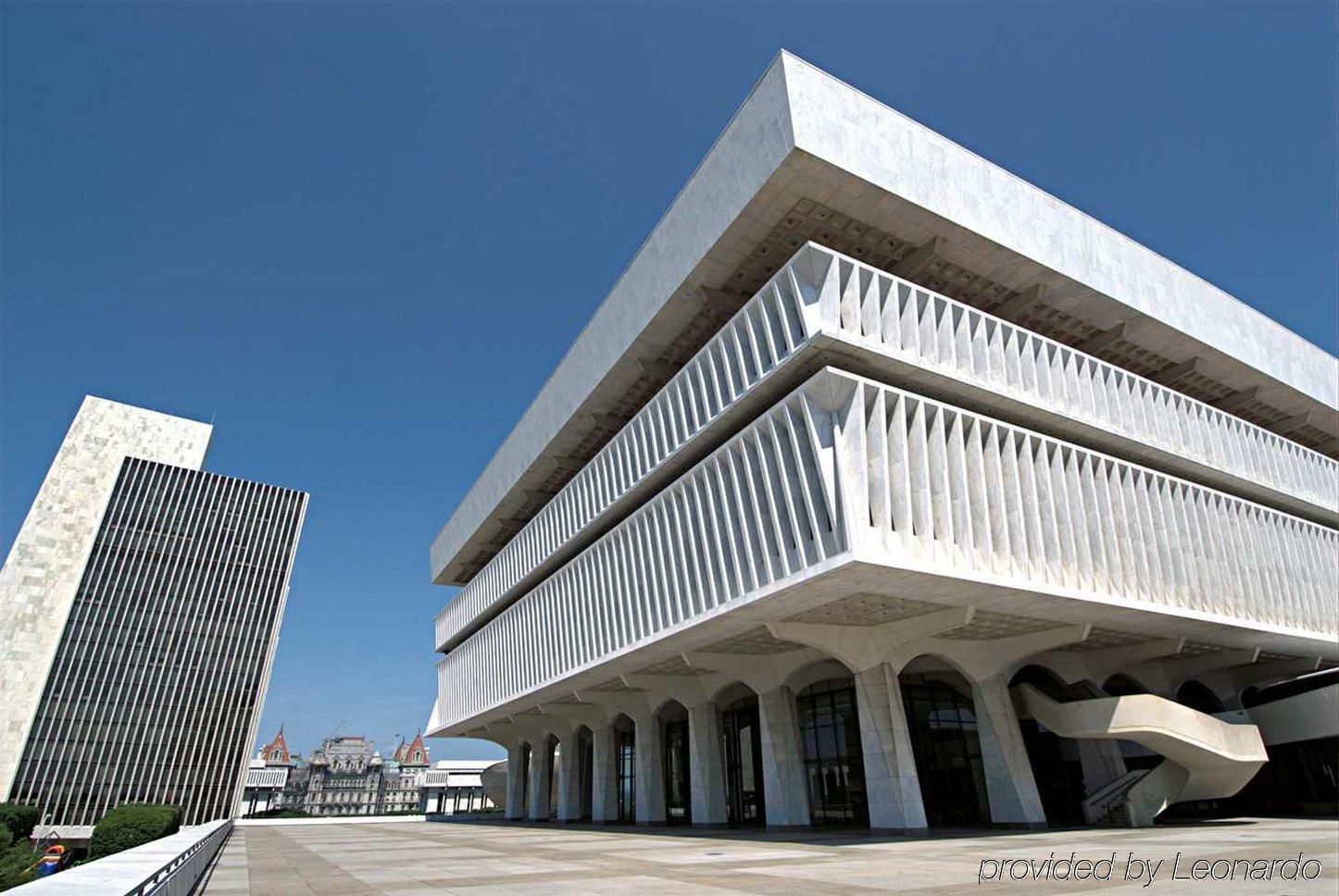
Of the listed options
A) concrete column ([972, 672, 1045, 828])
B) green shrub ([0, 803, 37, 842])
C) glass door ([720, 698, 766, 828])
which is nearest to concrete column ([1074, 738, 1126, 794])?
concrete column ([972, 672, 1045, 828])

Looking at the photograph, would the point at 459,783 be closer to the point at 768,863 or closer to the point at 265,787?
the point at 265,787

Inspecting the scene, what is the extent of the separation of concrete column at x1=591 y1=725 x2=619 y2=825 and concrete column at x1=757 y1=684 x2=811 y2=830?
1469cm

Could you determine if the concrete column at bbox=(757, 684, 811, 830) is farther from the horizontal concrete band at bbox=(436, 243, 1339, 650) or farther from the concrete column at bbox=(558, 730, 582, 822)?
the concrete column at bbox=(558, 730, 582, 822)

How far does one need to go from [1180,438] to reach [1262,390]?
8.71 m

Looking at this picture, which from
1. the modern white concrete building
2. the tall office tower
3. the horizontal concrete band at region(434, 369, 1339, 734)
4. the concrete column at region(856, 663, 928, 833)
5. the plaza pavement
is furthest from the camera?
the tall office tower

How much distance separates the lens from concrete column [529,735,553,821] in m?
46.9

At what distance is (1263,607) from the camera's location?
2675 cm

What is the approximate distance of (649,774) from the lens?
112ft

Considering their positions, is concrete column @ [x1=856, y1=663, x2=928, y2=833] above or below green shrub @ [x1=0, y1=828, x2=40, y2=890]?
above

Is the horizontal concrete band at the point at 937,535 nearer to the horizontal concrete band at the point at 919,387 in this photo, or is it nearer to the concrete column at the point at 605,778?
the horizontal concrete band at the point at 919,387

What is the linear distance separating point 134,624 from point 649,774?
56.9m

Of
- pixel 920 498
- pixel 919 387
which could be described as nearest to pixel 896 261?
pixel 919 387

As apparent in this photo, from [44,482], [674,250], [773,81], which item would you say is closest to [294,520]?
[44,482]

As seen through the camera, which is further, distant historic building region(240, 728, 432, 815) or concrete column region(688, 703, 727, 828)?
distant historic building region(240, 728, 432, 815)
